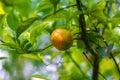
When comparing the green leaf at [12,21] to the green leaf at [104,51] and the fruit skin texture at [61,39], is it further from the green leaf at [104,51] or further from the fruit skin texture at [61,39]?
the green leaf at [104,51]

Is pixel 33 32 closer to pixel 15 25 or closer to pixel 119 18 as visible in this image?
pixel 15 25

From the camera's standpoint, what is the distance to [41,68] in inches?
50.6

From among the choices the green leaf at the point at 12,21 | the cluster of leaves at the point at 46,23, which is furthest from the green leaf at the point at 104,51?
the green leaf at the point at 12,21

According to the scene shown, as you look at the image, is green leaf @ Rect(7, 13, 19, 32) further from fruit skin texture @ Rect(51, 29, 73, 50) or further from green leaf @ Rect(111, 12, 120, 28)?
green leaf @ Rect(111, 12, 120, 28)

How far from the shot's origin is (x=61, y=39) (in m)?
0.68

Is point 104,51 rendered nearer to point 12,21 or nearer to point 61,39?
point 61,39

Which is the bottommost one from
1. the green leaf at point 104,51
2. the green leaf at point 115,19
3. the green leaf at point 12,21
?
the green leaf at point 104,51

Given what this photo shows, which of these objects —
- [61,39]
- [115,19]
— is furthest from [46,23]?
[115,19]

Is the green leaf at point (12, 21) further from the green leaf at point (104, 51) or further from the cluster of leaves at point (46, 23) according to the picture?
the green leaf at point (104, 51)

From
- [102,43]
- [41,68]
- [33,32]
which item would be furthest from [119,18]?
[41,68]

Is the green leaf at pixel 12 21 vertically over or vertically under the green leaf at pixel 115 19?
over

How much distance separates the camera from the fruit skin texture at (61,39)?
66cm

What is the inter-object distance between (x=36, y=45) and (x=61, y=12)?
0.49 feet

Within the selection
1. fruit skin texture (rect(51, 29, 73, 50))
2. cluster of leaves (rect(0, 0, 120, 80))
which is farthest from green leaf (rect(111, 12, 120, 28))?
fruit skin texture (rect(51, 29, 73, 50))
